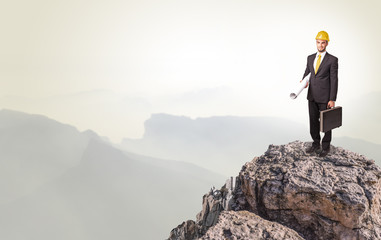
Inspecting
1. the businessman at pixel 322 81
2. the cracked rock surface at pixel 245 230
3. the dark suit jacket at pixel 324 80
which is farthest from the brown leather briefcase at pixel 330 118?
the cracked rock surface at pixel 245 230

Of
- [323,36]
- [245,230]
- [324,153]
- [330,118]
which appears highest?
[323,36]

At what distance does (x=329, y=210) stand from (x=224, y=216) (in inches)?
83.1

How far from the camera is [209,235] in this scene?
454cm

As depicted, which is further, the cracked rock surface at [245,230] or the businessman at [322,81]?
the businessman at [322,81]

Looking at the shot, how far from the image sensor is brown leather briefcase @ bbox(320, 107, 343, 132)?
605 cm

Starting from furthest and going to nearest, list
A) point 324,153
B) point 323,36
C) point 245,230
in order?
point 324,153 < point 323,36 < point 245,230

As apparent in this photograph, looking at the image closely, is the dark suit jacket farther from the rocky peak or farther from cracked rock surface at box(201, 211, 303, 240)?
cracked rock surface at box(201, 211, 303, 240)

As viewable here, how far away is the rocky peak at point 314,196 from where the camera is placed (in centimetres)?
556

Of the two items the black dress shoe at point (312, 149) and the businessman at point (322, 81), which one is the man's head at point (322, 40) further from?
the black dress shoe at point (312, 149)

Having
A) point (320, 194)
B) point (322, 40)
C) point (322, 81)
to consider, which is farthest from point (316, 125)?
point (322, 40)

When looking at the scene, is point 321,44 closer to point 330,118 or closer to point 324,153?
point 330,118

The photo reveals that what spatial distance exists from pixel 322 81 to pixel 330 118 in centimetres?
79

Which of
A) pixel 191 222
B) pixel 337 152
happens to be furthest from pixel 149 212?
pixel 337 152

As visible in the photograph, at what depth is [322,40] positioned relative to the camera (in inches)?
239
